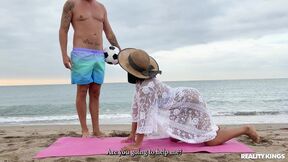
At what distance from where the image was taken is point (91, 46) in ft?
15.5

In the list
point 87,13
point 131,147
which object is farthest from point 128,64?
point 87,13

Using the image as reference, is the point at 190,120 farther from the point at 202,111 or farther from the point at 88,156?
the point at 88,156

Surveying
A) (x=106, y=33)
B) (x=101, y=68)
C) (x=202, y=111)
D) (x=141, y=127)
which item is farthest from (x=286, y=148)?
(x=106, y=33)

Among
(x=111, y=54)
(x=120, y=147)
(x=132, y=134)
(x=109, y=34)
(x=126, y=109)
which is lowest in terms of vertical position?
(x=126, y=109)

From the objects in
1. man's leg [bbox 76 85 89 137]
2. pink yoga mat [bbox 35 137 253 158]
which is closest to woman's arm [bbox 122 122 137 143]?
pink yoga mat [bbox 35 137 253 158]

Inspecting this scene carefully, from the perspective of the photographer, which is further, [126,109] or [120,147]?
[126,109]

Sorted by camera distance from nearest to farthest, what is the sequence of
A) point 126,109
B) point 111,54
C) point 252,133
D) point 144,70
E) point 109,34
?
point 144,70
point 252,133
point 111,54
point 109,34
point 126,109

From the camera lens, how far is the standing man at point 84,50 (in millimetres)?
4648

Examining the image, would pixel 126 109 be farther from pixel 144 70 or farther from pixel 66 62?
pixel 144 70

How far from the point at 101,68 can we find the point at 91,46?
33 centimetres

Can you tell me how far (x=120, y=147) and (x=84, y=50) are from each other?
150 cm

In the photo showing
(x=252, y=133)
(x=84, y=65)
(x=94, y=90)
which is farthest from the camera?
(x=94, y=90)

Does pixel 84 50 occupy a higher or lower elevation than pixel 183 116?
higher

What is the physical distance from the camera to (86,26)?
15.6ft
